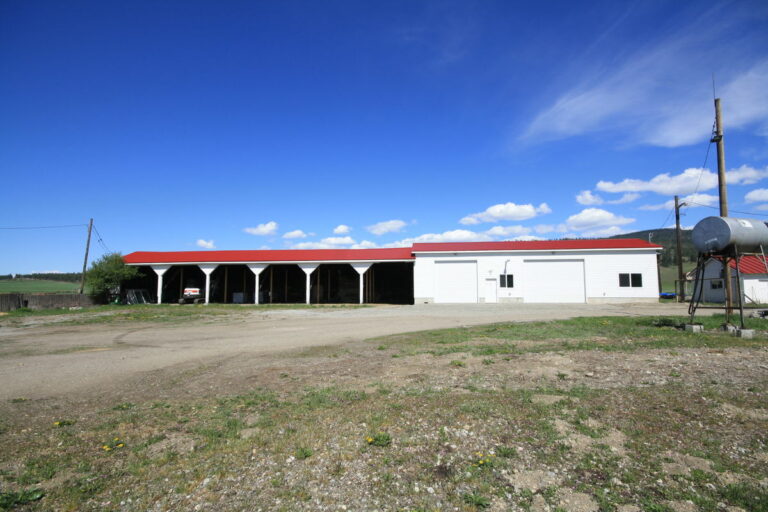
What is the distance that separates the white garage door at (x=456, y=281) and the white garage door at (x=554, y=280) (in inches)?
163

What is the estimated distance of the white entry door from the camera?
31.6 metres

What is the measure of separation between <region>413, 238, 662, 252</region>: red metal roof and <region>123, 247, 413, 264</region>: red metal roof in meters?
2.73

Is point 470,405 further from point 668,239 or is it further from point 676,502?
point 668,239

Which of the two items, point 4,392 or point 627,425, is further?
point 4,392

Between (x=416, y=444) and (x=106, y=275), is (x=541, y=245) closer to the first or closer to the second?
(x=416, y=444)

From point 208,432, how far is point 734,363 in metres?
9.15

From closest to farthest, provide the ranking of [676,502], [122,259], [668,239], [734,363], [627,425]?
[676,502] < [627,425] < [734,363] < [122,259] < [668,239]

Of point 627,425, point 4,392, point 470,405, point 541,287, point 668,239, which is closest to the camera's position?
point 627,425

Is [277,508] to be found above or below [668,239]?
below

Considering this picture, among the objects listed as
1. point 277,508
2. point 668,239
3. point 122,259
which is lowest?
point 277,508

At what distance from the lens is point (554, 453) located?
416cm

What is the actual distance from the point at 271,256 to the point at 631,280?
29.4 m

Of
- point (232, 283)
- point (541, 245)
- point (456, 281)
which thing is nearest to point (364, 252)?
point (456, 281)

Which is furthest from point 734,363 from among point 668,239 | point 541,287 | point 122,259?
point 668,239
